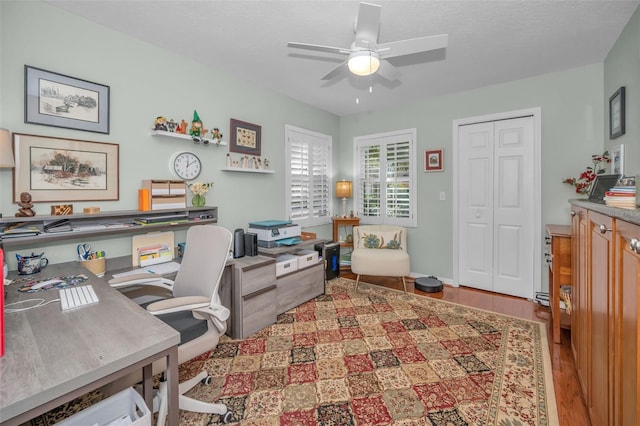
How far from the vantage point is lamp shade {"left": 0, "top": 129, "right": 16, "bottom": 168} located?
1.64 m

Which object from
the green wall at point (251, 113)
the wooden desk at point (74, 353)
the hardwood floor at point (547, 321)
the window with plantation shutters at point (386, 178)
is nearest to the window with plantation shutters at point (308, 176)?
the green wall at point (251, 113)

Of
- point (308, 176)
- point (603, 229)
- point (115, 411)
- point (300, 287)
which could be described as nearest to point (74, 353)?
point (115, 411)

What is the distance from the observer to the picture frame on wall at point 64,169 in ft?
6.35

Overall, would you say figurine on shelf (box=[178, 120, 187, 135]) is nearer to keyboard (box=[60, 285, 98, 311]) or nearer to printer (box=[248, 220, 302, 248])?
printer (box=[248, 220, 302, 248])

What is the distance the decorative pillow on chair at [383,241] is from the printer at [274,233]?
43.7 inches

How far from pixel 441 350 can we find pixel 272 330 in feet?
4.75

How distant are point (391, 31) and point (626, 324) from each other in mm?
2301

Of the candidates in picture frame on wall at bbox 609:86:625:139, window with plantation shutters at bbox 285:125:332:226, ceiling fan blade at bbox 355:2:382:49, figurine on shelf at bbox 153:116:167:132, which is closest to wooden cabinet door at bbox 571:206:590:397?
picture frame on wall at bbox 609:86:625:139

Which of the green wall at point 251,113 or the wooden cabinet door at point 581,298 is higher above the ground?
the green wall at point 251,113

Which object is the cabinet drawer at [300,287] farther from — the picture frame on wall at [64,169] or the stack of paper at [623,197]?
the stack of paper at [623,197]

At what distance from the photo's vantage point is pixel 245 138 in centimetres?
335

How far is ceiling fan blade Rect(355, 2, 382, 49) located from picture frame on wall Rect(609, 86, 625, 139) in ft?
7.16

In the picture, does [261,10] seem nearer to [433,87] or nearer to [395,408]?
[433,87]

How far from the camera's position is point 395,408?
5.62 ft
